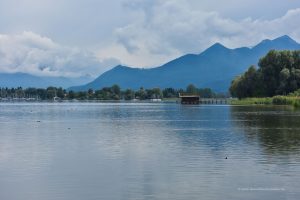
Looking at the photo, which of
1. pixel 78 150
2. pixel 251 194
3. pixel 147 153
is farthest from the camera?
pixel 78 150

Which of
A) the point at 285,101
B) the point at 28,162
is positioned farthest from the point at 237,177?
the point at 285,101

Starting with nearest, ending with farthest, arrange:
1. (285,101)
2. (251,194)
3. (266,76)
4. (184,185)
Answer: (251,194)
(184,185)
(285,101)
(266,76)

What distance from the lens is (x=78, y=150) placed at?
35.5 metres

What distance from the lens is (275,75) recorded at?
150625mm

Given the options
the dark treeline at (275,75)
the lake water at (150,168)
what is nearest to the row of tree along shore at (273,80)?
the dark treeline at (275,75)

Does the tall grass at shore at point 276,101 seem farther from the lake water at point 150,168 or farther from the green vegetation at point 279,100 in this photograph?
the lake water at point 150,168

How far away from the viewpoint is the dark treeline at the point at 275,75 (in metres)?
146

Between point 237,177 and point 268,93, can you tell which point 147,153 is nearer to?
point 237,177

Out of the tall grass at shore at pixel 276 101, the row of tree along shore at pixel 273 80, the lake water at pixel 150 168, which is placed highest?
the row of tree along shore at pixel 273 80

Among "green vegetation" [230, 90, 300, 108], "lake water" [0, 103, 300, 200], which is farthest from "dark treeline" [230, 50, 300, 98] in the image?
"lake water" [0, 103, 300, 200]

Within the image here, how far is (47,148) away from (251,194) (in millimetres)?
19267

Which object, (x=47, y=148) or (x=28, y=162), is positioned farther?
(x=47, y=148)

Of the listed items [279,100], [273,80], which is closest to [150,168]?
[279,100]

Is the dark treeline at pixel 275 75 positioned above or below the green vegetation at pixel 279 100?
above
